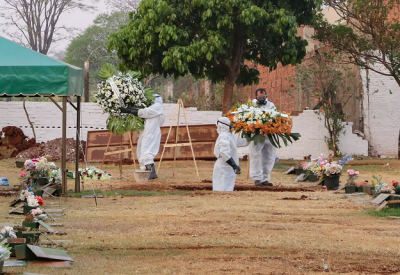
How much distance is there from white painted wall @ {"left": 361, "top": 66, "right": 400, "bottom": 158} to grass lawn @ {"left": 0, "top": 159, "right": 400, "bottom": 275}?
1286 centimetres

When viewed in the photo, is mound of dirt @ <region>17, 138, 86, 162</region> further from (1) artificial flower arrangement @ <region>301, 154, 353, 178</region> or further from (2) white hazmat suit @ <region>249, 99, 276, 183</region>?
(1) artificial flower arrangement @ <region>301, 154, 353, 178</region>

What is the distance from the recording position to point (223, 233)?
9016mm

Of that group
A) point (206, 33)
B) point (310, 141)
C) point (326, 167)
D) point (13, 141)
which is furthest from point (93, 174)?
point (310, 141)

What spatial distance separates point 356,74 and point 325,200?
15.1m

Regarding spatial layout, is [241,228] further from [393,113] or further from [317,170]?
[393,113]

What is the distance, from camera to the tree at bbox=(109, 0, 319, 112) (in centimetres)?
2219

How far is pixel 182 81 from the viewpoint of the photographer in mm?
60469

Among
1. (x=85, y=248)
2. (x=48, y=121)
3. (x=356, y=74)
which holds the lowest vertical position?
(x=85, y=248)

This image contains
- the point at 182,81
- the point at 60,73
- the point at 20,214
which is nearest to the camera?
the point at 20,214

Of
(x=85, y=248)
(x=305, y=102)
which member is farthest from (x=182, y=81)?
(x=85, y=248)

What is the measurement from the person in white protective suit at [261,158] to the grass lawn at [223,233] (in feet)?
4.71

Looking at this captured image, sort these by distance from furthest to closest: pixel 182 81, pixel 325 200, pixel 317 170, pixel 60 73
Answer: pixel 182 81 → pixel 317 170 → pixel 325 200 → pixel 60 73

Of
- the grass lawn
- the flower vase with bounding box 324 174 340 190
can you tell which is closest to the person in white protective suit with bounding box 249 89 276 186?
the flower vase with bounding box 324 174 340 190

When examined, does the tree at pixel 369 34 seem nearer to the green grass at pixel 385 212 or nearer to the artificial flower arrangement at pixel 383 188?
the artificial flower arrangement at pixel 383 188
